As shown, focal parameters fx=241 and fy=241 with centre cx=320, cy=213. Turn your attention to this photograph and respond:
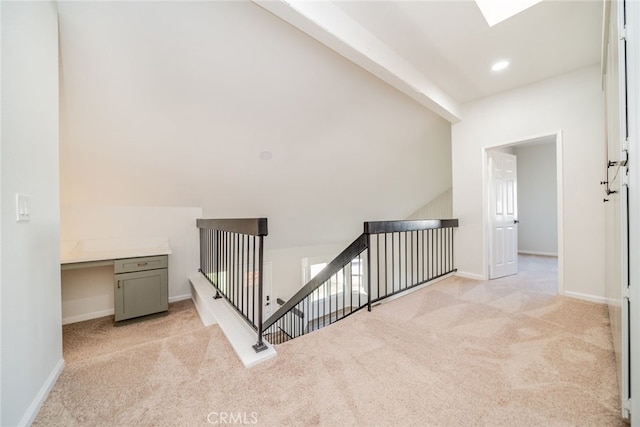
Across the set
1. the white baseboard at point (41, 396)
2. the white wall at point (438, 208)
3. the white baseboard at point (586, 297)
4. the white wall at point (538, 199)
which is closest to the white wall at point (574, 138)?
the white baseboard at point (586, 297)

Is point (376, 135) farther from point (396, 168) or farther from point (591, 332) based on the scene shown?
point (591, 332)

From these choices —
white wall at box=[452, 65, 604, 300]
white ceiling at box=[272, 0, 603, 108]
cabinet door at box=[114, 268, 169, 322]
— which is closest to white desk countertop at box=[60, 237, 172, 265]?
cabinet door at box=[114, 268, 169, 322]

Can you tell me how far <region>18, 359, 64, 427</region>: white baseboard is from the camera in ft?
3.75

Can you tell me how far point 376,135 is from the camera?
12.1 ft

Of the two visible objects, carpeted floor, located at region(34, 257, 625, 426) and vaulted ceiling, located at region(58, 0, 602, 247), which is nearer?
carpeted floor, located at region(34, 257, 625, 426)

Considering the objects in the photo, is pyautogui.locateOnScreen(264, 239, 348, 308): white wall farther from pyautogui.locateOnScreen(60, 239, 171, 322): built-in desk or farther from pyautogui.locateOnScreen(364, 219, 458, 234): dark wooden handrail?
pyautogui.locateOnScreen(364, 219, 458, 234): dark wooden handrail

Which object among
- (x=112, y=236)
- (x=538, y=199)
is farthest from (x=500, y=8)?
(x=538, y=199)

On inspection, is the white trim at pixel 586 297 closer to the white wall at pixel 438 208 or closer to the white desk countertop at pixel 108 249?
the white wall at pixel 438 208

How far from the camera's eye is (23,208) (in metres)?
1.18

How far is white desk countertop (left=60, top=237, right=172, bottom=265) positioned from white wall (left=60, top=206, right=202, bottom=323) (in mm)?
65

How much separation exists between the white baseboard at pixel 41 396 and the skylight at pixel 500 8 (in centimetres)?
384

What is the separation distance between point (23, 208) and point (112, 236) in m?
2.25

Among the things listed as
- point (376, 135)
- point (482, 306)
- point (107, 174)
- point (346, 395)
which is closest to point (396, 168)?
point (376, 135)

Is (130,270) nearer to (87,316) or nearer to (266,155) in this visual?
(87,316)
